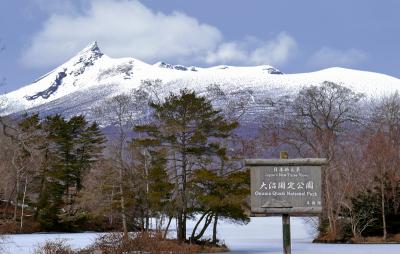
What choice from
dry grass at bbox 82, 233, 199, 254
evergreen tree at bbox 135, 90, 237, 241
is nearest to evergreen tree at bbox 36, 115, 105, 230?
evergreen tree at bbox 135, 90, 237, 241

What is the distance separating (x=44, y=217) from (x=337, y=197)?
91.2ft

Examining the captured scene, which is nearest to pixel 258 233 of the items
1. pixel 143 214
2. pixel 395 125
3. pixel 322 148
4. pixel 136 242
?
pixel 322 148

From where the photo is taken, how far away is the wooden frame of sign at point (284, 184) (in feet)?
45.1

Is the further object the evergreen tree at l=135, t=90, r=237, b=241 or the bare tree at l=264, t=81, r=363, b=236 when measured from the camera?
the bare tree at l=264, t=81, r=363, b=236

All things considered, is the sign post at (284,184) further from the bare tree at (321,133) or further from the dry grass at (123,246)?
the bare tree at (321,133)

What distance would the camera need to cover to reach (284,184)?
13.8 meters

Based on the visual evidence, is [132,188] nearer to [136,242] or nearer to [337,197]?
[337,197]

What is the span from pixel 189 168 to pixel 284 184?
78.7ft

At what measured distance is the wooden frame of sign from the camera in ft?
45.1

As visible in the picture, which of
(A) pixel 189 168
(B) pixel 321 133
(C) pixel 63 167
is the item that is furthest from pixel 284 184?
(C) pixel 63 167

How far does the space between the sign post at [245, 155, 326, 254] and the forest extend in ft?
20.0

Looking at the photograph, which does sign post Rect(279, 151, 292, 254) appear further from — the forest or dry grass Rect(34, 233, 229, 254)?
the forest

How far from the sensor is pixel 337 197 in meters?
48.0

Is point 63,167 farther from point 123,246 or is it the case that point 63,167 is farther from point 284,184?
point 284,184
